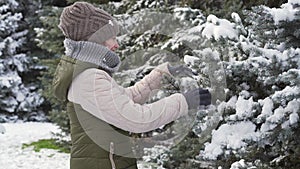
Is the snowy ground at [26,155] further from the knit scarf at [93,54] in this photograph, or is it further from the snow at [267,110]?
the knit scarf at [93,54]

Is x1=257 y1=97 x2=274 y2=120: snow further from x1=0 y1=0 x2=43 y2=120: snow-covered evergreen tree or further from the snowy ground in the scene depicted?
x1=0 y1=0 x2=43 y2=120: snow-covered evergreen tree

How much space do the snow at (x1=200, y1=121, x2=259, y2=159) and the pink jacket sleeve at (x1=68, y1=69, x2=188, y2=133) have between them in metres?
0.50

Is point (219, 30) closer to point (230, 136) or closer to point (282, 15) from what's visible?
point (282, 15)

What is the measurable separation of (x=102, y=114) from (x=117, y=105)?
9 cm

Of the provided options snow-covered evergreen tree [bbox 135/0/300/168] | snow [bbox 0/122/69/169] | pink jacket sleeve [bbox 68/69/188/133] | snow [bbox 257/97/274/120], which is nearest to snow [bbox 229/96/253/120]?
snow-covered evergreen tree [bbox 135/0/300/168]

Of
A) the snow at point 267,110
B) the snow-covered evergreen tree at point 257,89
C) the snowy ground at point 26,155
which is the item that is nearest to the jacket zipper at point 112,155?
the snow-covered evergreen tree at point 257,89

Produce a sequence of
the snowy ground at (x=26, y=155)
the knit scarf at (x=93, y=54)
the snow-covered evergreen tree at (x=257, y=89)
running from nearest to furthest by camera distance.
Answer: the knit scarf at (x=93, y=54)
the snow-covered evergreen tree at (x=257, y=89)
the snowy ground at (x=26, y=155)

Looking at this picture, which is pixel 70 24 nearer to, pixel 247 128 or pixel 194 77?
pixel 194 77

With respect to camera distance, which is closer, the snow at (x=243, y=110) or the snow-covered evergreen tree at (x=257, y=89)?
the snow-covered evergreen tree at (x=257, y=89)

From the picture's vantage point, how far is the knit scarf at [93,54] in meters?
2.15

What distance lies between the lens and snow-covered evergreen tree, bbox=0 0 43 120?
11445 mm

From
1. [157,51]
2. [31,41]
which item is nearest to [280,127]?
[157,51]

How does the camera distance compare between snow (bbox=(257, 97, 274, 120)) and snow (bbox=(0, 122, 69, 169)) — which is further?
snow (bbox=(0, 122, 69, 169))

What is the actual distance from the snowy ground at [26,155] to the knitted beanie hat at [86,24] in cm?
334
